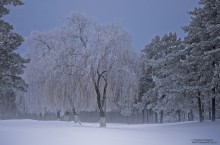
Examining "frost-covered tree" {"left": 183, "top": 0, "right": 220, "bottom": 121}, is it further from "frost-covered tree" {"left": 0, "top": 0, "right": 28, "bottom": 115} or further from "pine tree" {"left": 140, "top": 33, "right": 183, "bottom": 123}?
"frost-covered tree" {"left": 0, "top": 0, "right": 28, "bottom": 115}

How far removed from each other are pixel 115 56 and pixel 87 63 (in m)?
2.01

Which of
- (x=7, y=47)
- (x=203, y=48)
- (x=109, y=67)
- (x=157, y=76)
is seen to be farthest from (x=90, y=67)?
(x=157, y=76)

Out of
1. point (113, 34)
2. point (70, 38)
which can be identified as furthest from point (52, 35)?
point (113, 34)

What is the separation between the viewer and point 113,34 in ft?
72.1

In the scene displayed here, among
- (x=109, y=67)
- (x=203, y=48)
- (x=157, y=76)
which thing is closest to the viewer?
(x=203, y=48)

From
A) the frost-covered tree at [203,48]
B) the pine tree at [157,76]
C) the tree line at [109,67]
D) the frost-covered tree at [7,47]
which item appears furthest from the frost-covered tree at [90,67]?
the pine tree at [157,76]

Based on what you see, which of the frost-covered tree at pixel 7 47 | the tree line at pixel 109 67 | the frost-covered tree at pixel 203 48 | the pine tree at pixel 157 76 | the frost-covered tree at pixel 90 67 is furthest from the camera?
the pine tree at pixel 157 76

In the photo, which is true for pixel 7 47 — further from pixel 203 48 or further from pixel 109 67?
pixel 203 48

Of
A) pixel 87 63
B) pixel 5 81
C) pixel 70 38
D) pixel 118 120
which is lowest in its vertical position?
pixel 118 120

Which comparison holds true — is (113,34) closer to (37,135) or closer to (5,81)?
(5,81)

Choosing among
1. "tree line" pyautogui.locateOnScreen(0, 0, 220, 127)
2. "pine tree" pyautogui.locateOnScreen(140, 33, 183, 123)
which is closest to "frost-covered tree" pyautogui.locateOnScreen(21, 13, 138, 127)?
"tree line" pyautogui.locateOnScreen(0, 0, 220, 127)

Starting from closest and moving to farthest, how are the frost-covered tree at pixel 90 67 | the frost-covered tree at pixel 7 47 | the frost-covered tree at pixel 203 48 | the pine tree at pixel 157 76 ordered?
the frost-covered tree at pixel 7 47, the frost-covered tree at pixel 203 48, the frost-covered tree at pixel 90 67, the pine tree at pixel 157 76

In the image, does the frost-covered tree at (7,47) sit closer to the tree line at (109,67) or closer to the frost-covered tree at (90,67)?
the tree line at (109,67)

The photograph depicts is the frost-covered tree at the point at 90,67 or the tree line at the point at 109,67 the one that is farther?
the frost-covered tree at the point at 90,67
